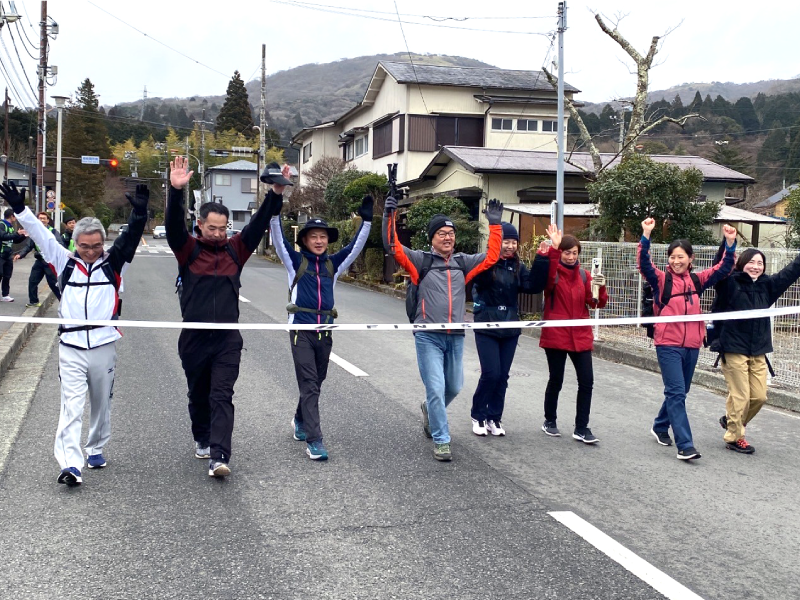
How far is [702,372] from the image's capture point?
34.2 ft

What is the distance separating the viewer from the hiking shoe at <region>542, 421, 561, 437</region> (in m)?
7.04

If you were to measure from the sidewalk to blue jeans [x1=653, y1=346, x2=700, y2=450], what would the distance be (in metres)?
7.23

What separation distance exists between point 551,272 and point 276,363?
483cm

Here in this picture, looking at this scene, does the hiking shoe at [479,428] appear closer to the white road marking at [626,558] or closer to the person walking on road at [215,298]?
the white road marking at [626,558]

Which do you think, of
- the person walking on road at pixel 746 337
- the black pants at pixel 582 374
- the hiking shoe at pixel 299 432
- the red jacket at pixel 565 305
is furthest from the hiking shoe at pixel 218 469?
the person walking on road at pixel 746 337

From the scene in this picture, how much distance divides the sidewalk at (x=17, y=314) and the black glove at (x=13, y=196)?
4.54 metres

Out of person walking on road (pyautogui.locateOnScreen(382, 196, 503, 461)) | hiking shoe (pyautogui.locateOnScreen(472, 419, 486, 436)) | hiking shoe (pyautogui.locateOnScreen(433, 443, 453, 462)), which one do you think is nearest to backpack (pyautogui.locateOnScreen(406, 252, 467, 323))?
person walking on road (pyautogui.locateOnScreen(382, 196, 503, 461))

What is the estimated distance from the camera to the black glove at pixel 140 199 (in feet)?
17.8

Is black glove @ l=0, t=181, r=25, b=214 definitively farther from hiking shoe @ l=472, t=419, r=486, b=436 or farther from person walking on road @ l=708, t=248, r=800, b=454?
person walking on road @ l=708, t=248, r=800, b=454

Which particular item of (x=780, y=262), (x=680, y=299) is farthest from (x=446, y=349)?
(x=780, y=262)

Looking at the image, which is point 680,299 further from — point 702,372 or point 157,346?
point 157,346

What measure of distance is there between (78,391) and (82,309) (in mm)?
544

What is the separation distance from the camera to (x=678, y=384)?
6438 millimetres

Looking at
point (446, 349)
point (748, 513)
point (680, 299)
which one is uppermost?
point (680, 299)
